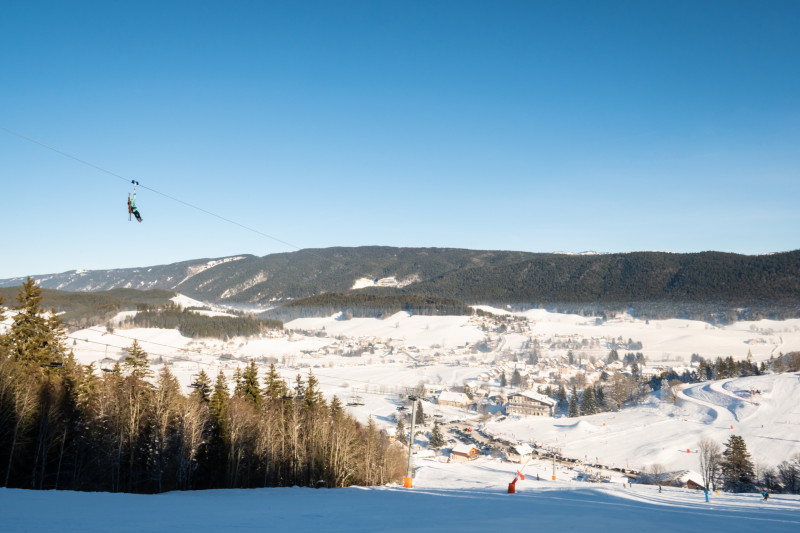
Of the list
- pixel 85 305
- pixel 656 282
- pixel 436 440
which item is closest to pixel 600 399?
pixel 436 440

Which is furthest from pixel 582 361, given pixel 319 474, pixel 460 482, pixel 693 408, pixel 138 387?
pixel 138 387

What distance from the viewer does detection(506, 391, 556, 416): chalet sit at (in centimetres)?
6122

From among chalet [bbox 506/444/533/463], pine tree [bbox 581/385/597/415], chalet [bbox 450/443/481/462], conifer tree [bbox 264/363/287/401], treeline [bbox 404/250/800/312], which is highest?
treeline [bbox 404/250/800/312]

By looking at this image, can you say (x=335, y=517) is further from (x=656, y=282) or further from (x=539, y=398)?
(x=656, y=282)

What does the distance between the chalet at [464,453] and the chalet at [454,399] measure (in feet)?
66.2

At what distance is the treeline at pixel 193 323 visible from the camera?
9925cm

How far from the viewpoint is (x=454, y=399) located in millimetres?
64500

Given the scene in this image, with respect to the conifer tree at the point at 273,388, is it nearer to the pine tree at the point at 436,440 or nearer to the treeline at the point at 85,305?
the pine tree at the point at 436,440

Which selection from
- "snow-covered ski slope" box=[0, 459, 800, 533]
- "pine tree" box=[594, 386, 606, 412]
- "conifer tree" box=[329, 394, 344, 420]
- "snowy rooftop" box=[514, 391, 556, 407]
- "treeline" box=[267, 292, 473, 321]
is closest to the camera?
"snow-covered ski slope" box=[0, 459, 800, 533]

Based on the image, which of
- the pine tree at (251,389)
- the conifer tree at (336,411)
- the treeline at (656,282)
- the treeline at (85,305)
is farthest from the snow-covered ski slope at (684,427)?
the treeline at (656,282)

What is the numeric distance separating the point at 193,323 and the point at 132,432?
91976 mm

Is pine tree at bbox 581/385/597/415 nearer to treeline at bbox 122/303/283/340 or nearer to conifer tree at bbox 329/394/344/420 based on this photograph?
conifer tree at bbox 329/394/344/420

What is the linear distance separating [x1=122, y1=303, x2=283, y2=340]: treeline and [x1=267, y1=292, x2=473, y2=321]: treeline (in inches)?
1295

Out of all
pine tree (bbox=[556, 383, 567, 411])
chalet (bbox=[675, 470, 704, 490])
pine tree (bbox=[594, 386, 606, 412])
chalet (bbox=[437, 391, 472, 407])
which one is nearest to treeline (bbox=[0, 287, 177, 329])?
chalet (bbox=[437, 391, 472, 407])
